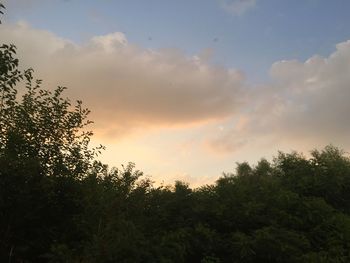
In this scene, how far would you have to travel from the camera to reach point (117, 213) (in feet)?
47.0

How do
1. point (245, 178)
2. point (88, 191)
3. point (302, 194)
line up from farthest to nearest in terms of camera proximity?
1. point (245, 178)
2. point (302, 194)
3. point (88, 191)

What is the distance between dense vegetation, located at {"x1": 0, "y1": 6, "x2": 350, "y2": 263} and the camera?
13.5 meters

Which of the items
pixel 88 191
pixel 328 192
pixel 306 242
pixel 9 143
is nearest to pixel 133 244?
pixel 88 191

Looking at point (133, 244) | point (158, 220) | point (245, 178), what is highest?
point (245, 178)

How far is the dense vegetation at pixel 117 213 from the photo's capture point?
13.5 m

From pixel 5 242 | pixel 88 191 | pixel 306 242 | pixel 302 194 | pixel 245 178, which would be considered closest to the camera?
pixel 5 242

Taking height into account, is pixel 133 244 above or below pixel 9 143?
below

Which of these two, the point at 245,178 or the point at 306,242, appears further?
the point at 245,178

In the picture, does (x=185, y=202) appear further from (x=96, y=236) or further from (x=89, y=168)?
(x=96, y=236)

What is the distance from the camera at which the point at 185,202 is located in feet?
71.7

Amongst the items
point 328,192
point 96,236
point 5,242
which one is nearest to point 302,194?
point 328,192

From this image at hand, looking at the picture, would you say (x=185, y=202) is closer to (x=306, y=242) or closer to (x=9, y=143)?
(x=306, y=242)

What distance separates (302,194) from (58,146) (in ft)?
51.6

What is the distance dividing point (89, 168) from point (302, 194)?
47.1ft
